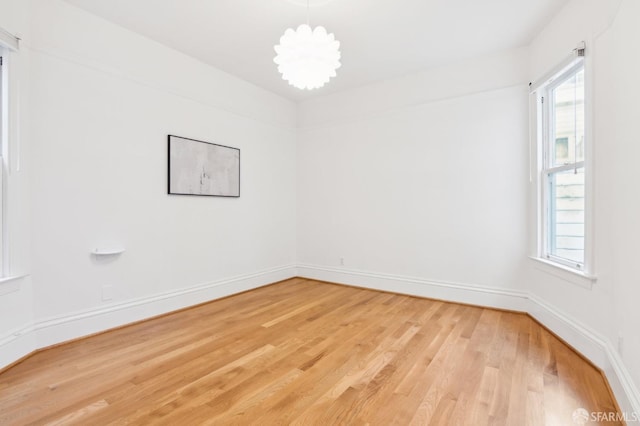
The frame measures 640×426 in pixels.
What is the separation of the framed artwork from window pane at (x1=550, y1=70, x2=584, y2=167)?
380 centimetres

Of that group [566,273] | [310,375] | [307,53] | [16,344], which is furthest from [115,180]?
[566,273]

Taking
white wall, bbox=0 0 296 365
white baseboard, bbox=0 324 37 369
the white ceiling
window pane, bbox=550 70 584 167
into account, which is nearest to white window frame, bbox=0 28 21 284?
white wall, bbox=0 0 296 365

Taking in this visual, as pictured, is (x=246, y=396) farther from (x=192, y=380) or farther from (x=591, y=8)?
(x=591, y=8)

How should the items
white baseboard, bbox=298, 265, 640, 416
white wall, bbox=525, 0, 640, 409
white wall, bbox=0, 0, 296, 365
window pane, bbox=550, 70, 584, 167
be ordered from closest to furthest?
white wall, bbox=525, 0, 640, 409 → white baseboard, bbox=298, 265, 640, 416 → white wall, bbox=0, 0, 296, 365 → window pane, bbox=550, 70, 584, 167

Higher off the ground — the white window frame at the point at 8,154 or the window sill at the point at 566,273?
the white window frame at the point at 8,154

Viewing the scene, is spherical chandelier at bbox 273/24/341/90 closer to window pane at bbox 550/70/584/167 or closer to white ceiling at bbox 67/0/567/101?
white ceiling at bbox 67/0/567/101

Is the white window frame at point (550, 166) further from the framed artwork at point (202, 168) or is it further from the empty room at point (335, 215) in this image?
the framed artwork at point (202, 168)

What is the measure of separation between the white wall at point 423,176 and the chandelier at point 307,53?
2061 mm

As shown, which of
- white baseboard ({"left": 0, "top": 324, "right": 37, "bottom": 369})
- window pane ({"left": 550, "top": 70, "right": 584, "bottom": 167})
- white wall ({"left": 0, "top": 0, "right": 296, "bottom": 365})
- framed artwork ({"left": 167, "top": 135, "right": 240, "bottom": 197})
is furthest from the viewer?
framed artwork ({"left": 167, "top": 135, "right": 240, "bottom": 197})

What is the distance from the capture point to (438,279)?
4070 millimetres

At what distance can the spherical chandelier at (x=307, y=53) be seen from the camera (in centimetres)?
234

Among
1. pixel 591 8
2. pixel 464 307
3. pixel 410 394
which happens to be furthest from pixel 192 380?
pixel 591 8

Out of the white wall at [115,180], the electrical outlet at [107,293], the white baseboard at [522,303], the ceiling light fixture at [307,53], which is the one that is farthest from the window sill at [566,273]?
the electrical outlet at [107,293]

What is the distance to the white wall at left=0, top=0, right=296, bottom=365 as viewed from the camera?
263cm
